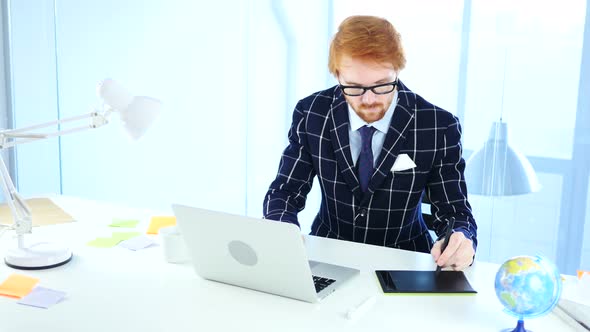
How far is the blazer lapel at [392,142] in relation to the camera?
1.96m

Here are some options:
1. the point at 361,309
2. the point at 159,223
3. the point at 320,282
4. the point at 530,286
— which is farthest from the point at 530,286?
the point at 159,223

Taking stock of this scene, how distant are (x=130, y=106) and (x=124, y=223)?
→ 0.53 metres

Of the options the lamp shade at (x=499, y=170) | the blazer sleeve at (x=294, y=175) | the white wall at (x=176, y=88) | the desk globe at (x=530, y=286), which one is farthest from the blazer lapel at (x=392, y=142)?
the white wall at (x=176, y=88)

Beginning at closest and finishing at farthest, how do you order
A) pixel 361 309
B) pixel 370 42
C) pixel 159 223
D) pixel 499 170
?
pixel 361 309, pixel 370 42, pixel 159 223, pixel 499 170

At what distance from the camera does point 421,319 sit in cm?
135

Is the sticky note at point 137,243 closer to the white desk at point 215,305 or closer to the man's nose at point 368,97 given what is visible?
the white desk at point 215,305

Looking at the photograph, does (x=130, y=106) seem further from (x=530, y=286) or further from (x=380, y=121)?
(x=530, y=286)

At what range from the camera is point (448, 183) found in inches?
76.6

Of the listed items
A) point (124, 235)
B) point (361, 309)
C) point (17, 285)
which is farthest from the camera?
point (124, 235)

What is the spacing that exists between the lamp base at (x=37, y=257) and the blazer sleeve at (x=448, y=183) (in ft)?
3.50

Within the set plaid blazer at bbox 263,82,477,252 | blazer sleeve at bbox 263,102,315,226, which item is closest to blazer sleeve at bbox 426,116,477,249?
plaid blazer at bbox 263,82,477,252

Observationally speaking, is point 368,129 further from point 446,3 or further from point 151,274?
point 446,3

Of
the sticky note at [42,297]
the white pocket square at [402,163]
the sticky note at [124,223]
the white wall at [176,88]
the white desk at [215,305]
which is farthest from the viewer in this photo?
the white wall at [176,88]

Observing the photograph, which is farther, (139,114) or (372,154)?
(372,154)
